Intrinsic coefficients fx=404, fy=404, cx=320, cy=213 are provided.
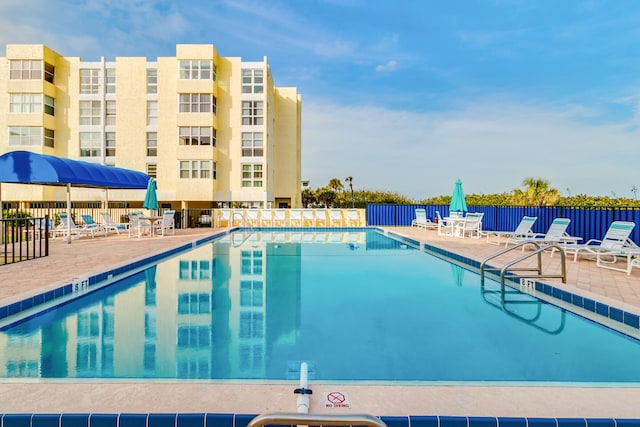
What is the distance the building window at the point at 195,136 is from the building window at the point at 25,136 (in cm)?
977

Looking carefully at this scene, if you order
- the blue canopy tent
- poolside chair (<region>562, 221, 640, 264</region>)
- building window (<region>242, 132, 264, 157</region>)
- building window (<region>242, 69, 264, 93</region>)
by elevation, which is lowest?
poolside chair (<region>562, 221, 640, 264</region>)

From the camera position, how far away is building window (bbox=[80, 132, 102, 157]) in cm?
2831

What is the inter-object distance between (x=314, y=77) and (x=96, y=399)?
2819 cm

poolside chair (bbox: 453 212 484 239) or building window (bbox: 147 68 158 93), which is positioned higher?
building window (bbox: 147 68 158 93)

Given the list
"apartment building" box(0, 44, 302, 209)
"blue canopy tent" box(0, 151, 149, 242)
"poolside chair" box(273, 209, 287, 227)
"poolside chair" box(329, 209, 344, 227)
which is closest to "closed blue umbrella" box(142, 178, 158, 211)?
"blue canopy tent" box(0, 151, 149, 242)

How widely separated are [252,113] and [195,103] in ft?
Result: 12.3

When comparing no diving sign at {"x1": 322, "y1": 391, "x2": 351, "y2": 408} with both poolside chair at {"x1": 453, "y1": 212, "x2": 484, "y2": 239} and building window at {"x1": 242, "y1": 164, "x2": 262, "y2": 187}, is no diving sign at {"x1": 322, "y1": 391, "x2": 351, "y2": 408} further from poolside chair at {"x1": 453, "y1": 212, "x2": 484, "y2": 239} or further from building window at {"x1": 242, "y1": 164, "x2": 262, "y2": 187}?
building window at {"x1": 242, "y1": 164, "x2": 262, "y2": 187}

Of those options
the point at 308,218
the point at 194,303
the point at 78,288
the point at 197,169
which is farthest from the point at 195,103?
the point at 194,303

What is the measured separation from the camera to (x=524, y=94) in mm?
25062

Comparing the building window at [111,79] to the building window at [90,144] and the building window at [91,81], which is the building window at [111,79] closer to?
the building window at [91,81]

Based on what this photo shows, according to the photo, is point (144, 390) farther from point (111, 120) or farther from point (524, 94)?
point (111, 120)

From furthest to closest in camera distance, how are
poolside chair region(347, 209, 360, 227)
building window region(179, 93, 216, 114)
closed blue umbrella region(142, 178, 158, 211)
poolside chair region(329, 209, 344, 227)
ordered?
building window region(179, 93, 216, 114)
poolside chair region(347, 209, 360, 227)
poolside chair region(329, 209, 344, 227)
closed blue umbrella region(142, 178, 158, 211)

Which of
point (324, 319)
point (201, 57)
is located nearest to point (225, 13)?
point (201, 57)

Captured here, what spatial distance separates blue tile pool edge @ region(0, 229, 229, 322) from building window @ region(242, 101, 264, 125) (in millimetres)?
18996
